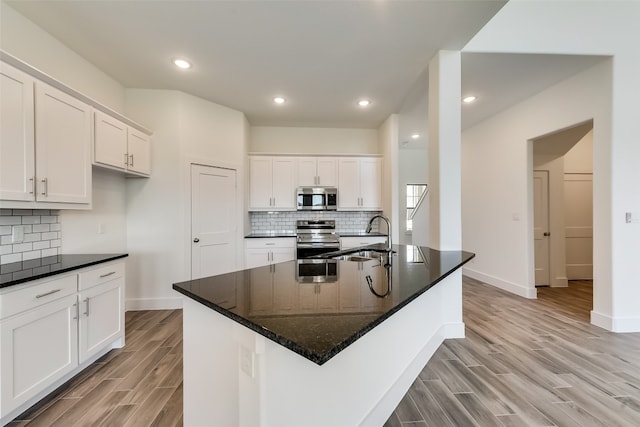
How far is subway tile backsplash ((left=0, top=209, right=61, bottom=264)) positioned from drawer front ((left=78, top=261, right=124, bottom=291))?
1.77ft

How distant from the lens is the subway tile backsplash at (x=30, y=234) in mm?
1892

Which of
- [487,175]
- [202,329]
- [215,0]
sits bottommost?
[202,329]

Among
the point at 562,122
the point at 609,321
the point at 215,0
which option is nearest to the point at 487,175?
the point at 562,122

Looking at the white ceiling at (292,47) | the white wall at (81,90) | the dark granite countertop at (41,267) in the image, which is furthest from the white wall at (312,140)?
the dark granite countertop at (41,267)

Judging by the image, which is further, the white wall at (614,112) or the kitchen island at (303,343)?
the white wall at (614,112)

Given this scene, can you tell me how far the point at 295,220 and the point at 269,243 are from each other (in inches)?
31.2

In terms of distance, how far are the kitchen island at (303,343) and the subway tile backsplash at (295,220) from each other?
2749 millimetres

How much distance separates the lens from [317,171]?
4445 millimetres

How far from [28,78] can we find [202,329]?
7.04ft

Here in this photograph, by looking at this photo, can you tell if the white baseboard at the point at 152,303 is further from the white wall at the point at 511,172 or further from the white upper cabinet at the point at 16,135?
the white wall at the point at 511,172

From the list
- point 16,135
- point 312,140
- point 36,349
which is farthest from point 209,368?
point 312,140

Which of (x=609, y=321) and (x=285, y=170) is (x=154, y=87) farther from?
(x=609, y=321)

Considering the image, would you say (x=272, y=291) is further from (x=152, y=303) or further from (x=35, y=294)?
(x=152, y=303)

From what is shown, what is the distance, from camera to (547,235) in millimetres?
4281
